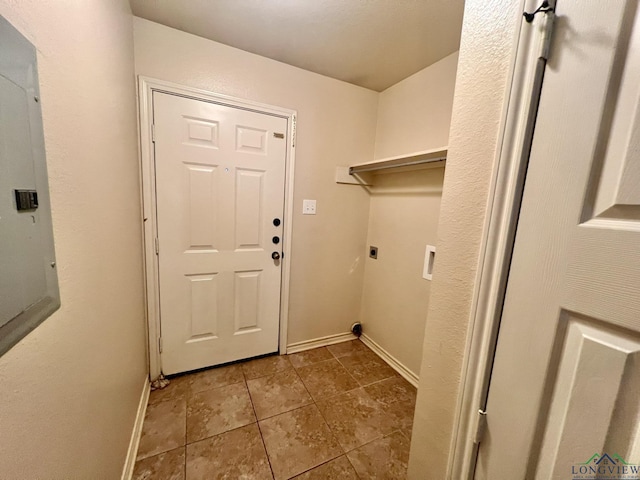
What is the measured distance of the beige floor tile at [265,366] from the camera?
1884mm

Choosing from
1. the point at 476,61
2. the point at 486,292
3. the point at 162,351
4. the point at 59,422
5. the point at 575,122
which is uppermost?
the point at 476,61

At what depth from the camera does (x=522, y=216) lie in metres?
0.62

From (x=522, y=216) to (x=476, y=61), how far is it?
486 millimetres

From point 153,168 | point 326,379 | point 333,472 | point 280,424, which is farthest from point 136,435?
point 153,168

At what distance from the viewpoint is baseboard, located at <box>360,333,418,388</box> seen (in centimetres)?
188

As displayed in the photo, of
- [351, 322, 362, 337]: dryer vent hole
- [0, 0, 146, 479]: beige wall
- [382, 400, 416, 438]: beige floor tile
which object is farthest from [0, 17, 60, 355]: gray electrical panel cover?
[351, 322, 362, 337]: dryer vent hole

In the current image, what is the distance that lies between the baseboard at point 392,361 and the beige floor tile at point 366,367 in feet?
0.11

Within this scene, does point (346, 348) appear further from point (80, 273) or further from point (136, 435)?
point (80, 273)

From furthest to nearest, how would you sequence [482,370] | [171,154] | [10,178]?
[171,154], [482,370], [10,178]

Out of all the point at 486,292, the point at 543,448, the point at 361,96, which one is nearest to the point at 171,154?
the point at 361,96

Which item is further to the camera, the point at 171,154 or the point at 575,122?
the point at 171,154

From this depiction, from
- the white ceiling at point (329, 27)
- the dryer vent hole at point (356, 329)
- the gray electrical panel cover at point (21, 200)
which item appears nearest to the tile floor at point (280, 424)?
the dryer vent hole at point (356, 329)

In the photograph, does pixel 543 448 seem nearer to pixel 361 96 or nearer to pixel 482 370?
pixel 482 370
